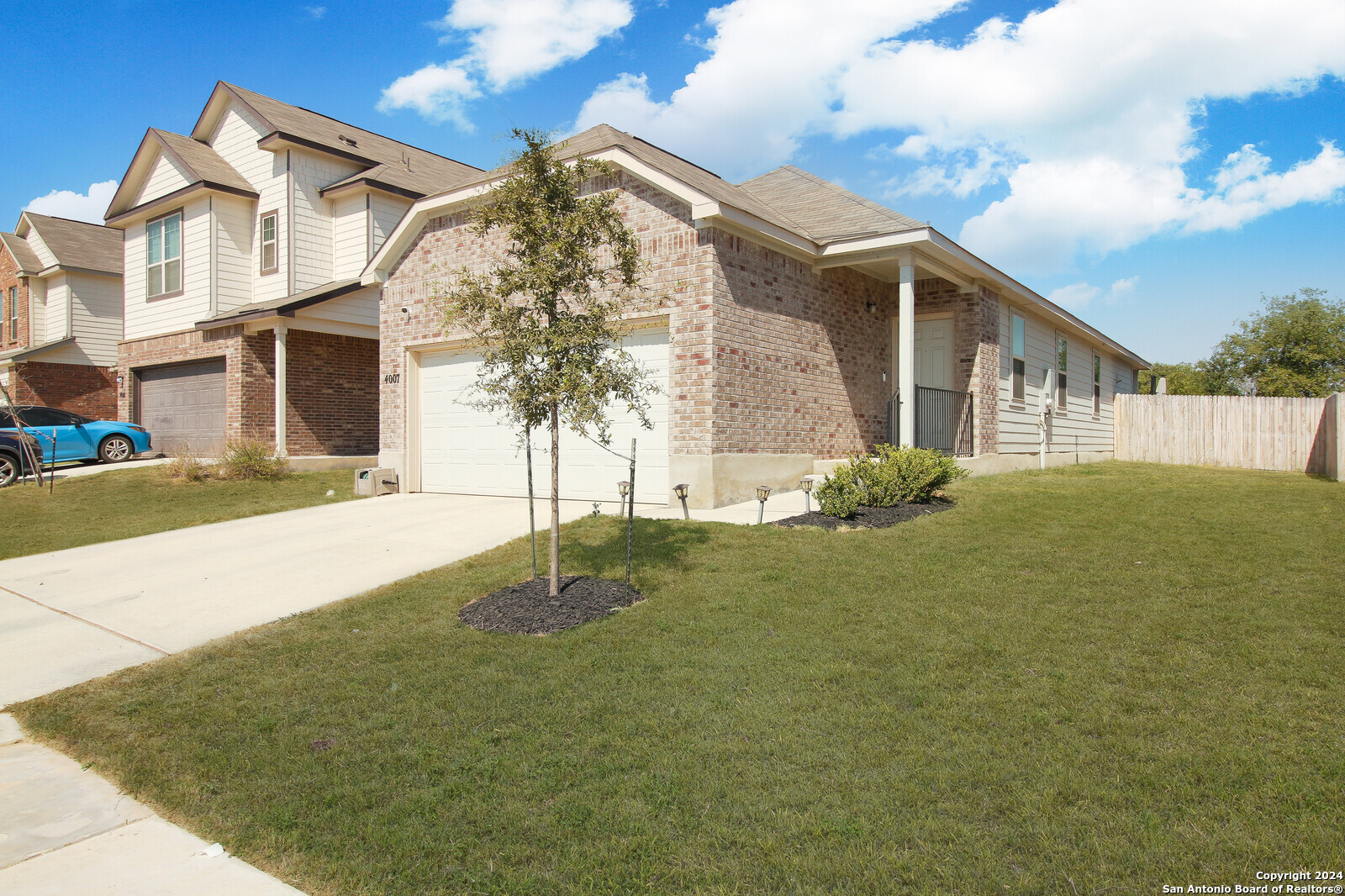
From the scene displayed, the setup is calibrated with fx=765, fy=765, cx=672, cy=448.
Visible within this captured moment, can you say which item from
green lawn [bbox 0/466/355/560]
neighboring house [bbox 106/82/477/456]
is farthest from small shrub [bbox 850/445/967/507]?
neighboring house [bbox 106/82/477/456]

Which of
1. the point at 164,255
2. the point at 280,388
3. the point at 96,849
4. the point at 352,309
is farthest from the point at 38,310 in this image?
the point at 96,849

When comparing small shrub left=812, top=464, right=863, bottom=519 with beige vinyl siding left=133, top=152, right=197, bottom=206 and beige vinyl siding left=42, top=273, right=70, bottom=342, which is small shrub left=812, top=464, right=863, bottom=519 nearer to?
beige vinyl siding left=133, top=152, right=197, bottom=206

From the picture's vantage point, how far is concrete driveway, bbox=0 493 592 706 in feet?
18.7

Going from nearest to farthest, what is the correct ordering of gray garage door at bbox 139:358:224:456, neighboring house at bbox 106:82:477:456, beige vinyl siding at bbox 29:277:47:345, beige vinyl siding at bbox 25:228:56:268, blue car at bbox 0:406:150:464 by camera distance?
blue car at bbox 0:406:150:464
neighboring house at bbox 106:82:477:456
gray garage door at bbox 139:358:224:456
beige vinyl siding at bbox 25:228:56:268
beige vinyl siding at bbox 29:277:47:345

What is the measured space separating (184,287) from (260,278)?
6.62 ft

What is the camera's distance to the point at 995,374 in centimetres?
1404

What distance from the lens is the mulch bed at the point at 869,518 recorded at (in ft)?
27.9

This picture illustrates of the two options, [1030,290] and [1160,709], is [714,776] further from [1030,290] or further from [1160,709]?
[1030,290]

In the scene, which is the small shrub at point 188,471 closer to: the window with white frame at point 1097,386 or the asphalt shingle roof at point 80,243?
the asphalt shingle roof at point 80,243

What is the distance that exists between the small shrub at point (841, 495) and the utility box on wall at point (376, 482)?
26.5 feet

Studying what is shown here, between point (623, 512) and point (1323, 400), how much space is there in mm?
16192

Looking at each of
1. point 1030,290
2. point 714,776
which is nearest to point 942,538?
point 714,776

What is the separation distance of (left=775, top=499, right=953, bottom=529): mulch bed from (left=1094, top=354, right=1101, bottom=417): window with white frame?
44.5ft

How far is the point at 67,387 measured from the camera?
23.4 meters
